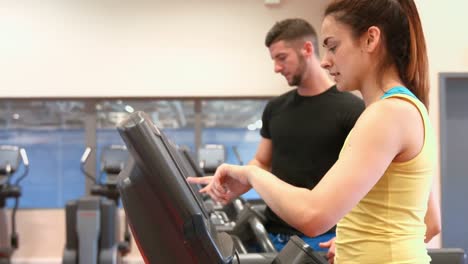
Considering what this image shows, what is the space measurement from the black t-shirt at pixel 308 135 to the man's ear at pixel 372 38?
3.26ft

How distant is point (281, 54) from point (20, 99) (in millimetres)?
4655

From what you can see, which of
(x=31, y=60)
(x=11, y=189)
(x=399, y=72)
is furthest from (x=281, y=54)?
(x=31, y=60)

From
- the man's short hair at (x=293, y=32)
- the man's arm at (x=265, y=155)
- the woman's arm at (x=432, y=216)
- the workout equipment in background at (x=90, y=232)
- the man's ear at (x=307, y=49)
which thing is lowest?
the workout equipment in background at (x=90, y=232)

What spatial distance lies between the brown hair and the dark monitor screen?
0.44 metres

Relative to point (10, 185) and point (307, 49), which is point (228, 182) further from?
point (10, 185)

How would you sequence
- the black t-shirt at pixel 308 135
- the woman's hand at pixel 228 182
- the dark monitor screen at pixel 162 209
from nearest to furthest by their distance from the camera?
the dark monitor screen at pixel 162 209
the woman's hand at pixel 228 182
the black t-shirt at pixel 308 135

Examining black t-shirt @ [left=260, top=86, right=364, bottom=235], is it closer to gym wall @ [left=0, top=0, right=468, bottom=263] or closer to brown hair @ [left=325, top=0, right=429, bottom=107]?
brown hair @ [left=325, top=0, right=429, bottom=107]

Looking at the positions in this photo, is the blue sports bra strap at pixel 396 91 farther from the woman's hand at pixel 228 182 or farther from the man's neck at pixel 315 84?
the man's neck at pixel 315 84

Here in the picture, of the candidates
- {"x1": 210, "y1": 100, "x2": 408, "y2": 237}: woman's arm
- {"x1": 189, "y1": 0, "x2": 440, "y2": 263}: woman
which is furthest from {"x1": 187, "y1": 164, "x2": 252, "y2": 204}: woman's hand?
{"x1": 210, "y1": 100, "x2": 408, "y2": 237}: woman's arm

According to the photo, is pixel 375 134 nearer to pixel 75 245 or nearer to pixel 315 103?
pixel 315 103

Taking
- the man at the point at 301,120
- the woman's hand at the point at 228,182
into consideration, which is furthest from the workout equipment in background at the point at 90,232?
the woman's hand at the point at 228,182

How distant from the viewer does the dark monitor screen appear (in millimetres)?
776

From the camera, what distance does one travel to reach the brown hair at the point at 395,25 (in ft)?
3.03

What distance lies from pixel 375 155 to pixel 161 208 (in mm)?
373
